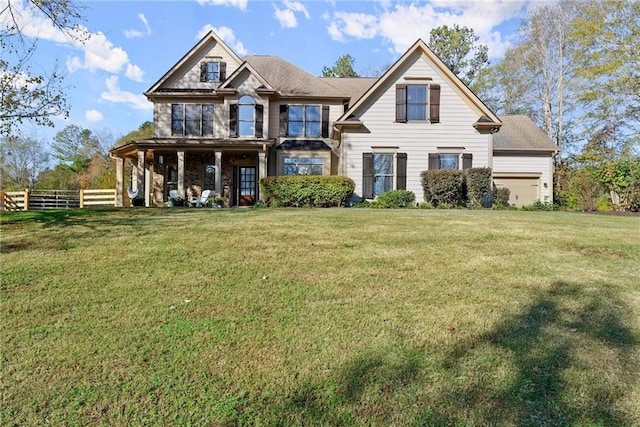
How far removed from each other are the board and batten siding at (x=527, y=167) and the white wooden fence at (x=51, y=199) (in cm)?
2148

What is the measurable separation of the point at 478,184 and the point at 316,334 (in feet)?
45.2

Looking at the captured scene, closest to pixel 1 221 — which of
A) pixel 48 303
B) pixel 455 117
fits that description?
pixel 48 303

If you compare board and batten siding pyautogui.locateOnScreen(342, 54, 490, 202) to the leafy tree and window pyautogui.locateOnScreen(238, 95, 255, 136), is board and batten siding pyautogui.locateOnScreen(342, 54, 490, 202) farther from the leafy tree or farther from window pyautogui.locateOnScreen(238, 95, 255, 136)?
the leafy tree

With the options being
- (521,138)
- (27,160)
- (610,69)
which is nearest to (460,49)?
(610,69)

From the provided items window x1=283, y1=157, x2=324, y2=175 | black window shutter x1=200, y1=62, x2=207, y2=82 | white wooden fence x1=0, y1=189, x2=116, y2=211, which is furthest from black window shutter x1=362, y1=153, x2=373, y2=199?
white wooden fence x1=0, y1=189, x2=116, y2=211

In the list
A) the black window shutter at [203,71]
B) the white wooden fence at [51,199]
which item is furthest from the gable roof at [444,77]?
the white wooden fence at [51,199]

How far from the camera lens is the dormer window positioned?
64.3 feet

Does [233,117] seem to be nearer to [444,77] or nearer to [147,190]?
[147,190]

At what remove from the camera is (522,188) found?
20625 mm

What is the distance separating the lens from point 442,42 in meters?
33.2

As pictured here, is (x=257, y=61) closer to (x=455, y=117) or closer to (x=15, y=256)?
(x=455, y=117)

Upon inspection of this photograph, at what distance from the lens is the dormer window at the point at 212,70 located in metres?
19.6

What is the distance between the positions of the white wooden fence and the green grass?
18.5 meters

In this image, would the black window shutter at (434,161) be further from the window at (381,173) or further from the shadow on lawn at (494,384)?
the shadow on lawn at (494,384)
